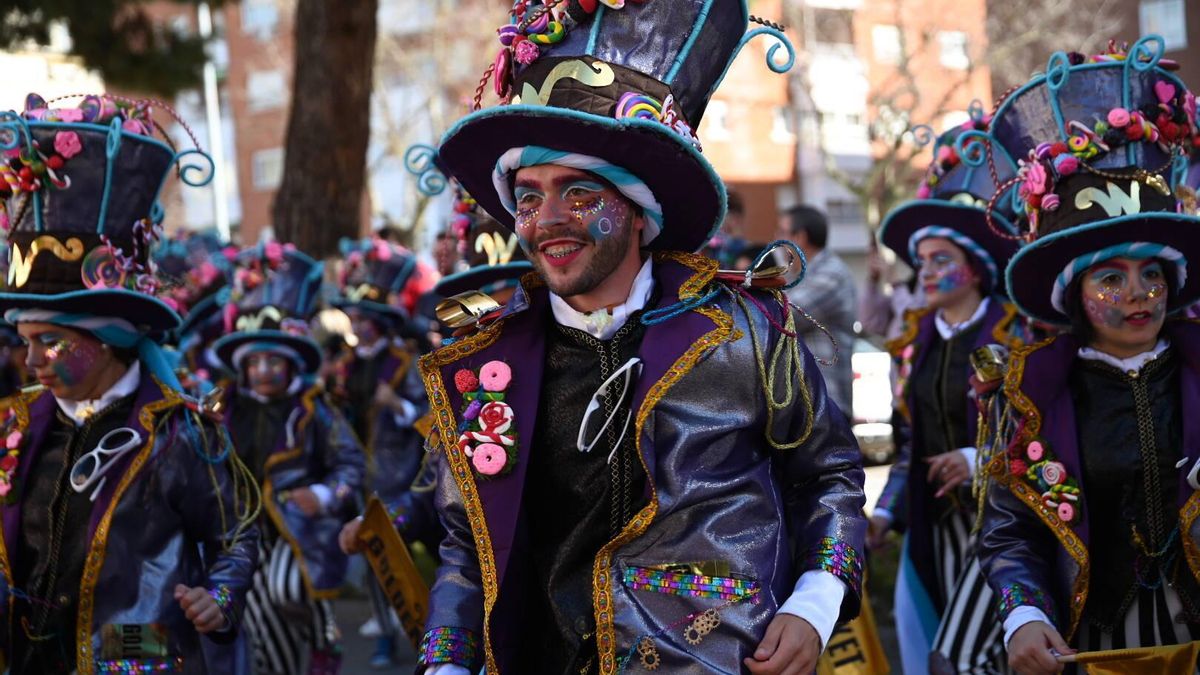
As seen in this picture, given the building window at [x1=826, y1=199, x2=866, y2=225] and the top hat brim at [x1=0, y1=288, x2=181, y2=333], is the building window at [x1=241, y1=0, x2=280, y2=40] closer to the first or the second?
the building window at [x1=826, y1=199, x2=866, y2=225]

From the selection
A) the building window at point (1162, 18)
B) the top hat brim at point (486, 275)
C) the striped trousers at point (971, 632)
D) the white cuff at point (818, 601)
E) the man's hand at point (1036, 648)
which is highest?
the building window at point (1162, 18)

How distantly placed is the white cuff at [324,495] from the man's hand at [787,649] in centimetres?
517

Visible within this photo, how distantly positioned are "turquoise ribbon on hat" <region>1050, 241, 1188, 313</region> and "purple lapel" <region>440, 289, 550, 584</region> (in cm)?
180

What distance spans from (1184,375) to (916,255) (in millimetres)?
2778

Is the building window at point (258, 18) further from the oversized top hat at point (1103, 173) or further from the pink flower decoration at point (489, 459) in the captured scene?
the pink flower decoration at point (489, 459)

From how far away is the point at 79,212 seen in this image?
17.1 ft

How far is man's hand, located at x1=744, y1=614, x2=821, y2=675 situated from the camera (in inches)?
133

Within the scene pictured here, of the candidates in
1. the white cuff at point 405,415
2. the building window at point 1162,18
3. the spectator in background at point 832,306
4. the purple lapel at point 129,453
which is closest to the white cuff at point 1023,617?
A: the purple lapel at point 129,453

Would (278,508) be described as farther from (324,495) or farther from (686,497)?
(686,497)

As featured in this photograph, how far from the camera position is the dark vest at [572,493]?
3617 millimetres

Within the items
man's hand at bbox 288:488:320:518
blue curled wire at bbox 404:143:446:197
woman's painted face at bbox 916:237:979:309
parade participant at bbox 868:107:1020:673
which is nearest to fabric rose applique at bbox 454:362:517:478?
blue curled wire at bbox 404:143:446:197

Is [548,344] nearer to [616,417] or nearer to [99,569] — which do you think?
[616,417]

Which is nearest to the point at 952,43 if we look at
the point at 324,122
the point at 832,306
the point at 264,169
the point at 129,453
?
the point at 264,169

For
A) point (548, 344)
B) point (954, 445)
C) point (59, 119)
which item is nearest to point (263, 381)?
point (59, 119)
